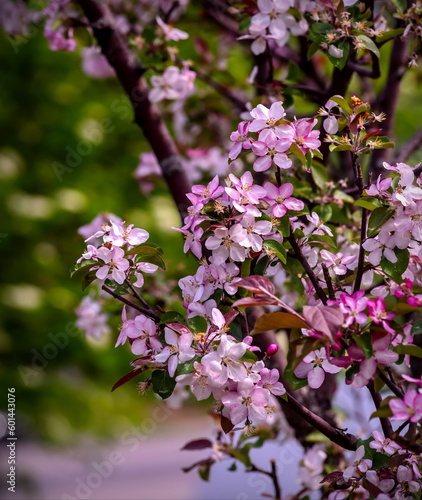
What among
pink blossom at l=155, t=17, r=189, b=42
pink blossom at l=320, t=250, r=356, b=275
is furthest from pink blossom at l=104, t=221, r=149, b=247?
pink blossom at l=155, t=17, r=189, b=42

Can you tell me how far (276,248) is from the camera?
689 mm

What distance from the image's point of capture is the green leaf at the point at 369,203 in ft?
2.27

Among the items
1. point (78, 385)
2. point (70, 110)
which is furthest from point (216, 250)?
point (70, 110)

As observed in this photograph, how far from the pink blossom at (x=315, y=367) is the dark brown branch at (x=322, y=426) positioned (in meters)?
0.04

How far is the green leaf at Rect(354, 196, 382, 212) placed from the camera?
69 centimetres

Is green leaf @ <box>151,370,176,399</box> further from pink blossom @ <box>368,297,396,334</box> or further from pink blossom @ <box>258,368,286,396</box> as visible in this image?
pink blossom @ <box>368,297,396,334</box>

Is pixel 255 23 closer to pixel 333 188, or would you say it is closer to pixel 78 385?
pixel 333 188

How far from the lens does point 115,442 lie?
4320 millimetres

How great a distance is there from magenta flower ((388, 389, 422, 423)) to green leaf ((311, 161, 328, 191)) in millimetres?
463

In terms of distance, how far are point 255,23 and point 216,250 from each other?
44cm

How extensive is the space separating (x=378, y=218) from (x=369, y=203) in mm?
19

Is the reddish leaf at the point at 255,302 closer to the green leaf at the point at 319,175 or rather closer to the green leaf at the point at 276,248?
the green leaf at the point at 276,248

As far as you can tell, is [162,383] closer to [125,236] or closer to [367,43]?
[125,236]

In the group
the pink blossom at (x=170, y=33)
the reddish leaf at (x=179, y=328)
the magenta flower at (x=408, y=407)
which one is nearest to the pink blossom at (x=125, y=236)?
the reddish leaf at (x=179, y=328)
